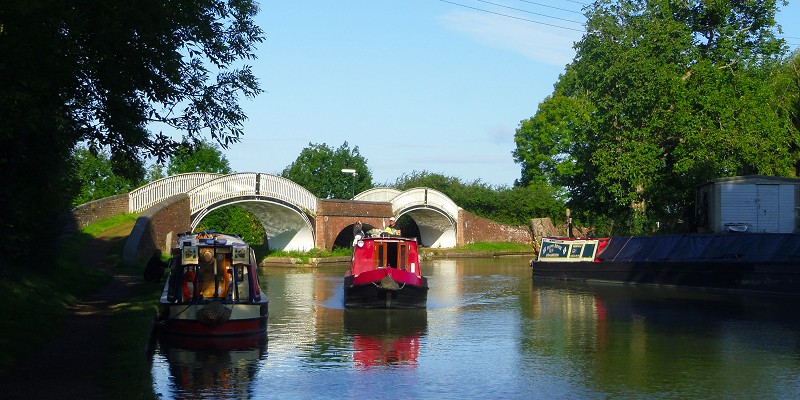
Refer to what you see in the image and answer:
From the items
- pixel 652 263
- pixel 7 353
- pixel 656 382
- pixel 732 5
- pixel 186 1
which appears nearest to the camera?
pixel 7 353

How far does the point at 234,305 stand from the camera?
16.3 metres

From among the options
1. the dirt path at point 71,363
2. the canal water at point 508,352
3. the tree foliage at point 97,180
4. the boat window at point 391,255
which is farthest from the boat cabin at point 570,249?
the tree foliage at point 97,180

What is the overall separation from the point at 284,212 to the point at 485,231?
19.1 meters

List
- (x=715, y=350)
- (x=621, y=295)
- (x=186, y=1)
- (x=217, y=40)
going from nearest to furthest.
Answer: (x=186, y=1) < (x=217, y=40) < (x=715, y=350) < (x=621, y=295)

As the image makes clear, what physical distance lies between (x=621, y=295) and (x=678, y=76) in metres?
13.3

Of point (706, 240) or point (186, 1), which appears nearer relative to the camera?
point (186, 1)

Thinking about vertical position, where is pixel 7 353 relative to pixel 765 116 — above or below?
below

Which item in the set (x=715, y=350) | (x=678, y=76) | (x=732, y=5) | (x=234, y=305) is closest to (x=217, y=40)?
(x=234, y=305)

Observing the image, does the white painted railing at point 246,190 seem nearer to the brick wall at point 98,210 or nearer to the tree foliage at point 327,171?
the brick wall at point 98,210

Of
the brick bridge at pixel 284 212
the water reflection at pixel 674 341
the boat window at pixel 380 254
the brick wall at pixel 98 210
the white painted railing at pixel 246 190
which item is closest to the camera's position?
the water reflection at pixel 674 341

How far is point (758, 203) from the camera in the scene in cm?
3139

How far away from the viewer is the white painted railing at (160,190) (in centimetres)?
3500

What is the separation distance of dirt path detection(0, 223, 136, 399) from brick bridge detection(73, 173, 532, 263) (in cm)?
1063

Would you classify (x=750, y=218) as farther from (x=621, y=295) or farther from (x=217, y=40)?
(x=217, y=40)
